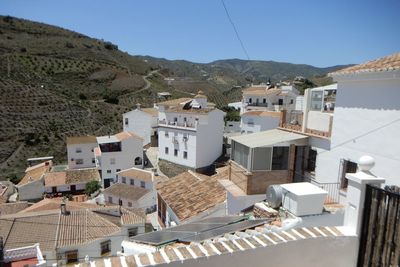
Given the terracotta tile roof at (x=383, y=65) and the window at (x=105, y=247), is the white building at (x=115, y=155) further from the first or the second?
the terracotta tile roof at (x=383, y=65)

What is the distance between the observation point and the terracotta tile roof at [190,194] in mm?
13820

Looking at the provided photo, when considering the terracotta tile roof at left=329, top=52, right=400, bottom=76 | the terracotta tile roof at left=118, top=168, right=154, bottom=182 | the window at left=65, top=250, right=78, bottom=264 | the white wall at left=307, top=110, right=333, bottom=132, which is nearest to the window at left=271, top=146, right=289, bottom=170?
the white wall at left=307, top=110, right=333, bottom=132

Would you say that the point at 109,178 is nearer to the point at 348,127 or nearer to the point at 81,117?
the point at 81,117

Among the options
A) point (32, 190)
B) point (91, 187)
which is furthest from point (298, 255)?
point (32, 190)

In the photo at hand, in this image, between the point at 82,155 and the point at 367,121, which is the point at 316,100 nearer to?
the point at 367,121

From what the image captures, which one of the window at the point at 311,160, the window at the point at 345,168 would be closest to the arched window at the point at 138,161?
the window at the point at 311,160

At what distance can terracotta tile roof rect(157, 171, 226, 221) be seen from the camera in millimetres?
13820

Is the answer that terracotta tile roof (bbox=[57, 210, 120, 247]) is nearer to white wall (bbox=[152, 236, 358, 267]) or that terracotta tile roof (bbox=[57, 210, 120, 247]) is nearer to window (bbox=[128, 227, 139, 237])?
window (bbox=[128, 227, 139, 237])

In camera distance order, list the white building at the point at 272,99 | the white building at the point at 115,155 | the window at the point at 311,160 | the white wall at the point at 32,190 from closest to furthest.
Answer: the window at the point at 311,160
the white wall at the point at 32,190
the white building at the point at 115,155
the white building at the point at 272,99

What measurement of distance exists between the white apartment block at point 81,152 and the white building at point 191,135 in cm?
1272

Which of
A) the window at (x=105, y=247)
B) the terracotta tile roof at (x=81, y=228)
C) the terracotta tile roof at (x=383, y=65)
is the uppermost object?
the terracotta tile roof at (x=383, y=65)

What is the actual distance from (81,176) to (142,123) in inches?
511

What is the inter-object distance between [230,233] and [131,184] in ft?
98.0

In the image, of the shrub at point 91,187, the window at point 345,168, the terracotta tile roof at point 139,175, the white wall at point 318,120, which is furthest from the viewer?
the shrub at point 91,187
